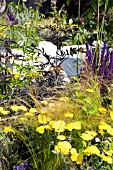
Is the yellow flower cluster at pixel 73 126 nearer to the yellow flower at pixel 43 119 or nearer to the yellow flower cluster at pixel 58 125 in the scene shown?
the yellow flower cluster at pixel 58 125

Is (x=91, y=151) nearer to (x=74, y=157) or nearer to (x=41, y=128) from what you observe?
(x=74, y=157)

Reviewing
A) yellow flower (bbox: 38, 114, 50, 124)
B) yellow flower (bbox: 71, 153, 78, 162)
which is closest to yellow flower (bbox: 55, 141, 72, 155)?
yellow flower (bbox: 71, 153, 78, 162)

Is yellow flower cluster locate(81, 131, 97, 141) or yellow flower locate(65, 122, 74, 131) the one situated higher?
yellow flower locate(65, 122, 74, 131)

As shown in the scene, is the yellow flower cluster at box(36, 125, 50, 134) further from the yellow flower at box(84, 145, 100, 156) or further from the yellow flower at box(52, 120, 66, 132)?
the yellow flower at box(84, 145, 100, 156)

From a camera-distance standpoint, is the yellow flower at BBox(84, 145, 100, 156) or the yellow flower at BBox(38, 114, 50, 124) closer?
the yellow flower at BBox(84, 145, 100, 156)

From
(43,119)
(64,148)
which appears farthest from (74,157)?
(43,119)

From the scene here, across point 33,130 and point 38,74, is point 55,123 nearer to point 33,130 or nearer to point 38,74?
point 33,130

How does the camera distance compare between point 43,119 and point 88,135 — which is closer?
point 88,135

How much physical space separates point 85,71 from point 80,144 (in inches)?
34.1

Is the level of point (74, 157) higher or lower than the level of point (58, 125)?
lower

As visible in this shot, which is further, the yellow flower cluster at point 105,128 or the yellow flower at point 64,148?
the yellow flower cluster at point 105,128

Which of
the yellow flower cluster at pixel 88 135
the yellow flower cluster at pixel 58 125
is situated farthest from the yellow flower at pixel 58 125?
the yellow flower cluster at pixel 88 135

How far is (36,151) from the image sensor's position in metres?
2.07

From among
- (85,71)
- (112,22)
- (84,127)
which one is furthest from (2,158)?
(112,22)
